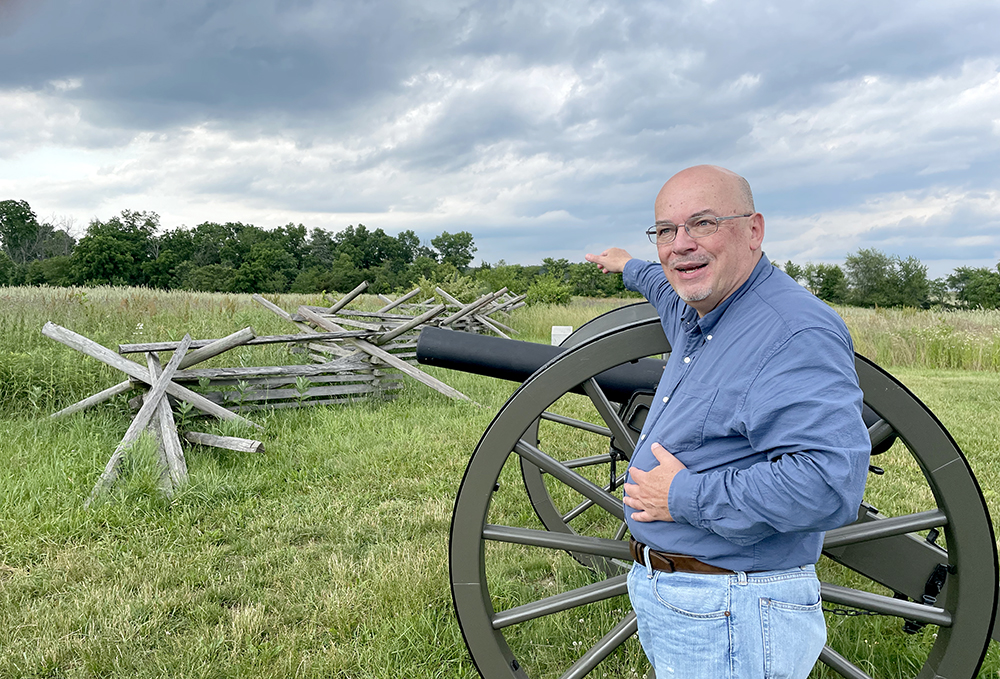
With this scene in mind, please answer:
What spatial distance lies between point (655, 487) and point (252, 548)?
3.30 meters

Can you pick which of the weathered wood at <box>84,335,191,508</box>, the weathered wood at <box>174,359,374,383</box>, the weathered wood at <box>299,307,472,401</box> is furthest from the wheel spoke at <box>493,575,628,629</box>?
the weathered wood at <box>299,307,472,401</box>

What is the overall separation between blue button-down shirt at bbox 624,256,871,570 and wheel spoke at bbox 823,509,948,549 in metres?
0.51

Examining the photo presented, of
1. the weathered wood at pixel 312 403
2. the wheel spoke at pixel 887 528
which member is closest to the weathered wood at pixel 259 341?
the weathered wood at pixel 312 403

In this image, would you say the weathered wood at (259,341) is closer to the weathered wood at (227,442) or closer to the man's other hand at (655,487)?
the weathered wood at (227,442)

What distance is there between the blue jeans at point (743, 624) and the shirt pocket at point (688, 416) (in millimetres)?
364

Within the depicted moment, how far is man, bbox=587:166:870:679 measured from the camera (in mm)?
1370

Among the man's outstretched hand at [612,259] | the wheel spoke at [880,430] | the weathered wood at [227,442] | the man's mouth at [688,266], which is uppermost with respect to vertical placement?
the man's outstretched hand at [612,259]

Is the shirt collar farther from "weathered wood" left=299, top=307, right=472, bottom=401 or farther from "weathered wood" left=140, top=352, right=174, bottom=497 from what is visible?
"weathered wood" left=299, top=307, right=472, bottom=401

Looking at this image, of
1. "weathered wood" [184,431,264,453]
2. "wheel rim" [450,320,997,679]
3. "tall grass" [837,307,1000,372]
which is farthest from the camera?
"tall grass" [837,307,1000,372]

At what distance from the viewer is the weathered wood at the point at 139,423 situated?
4.48 m

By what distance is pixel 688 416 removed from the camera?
159cm

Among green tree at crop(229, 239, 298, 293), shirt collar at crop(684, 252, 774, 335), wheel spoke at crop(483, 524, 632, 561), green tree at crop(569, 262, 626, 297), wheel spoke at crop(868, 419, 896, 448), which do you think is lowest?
wheel spoke at crop(483, 524, 632, 561)

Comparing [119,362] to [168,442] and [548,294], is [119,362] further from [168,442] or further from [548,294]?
[548,294]

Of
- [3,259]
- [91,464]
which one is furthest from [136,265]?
[91,464]
